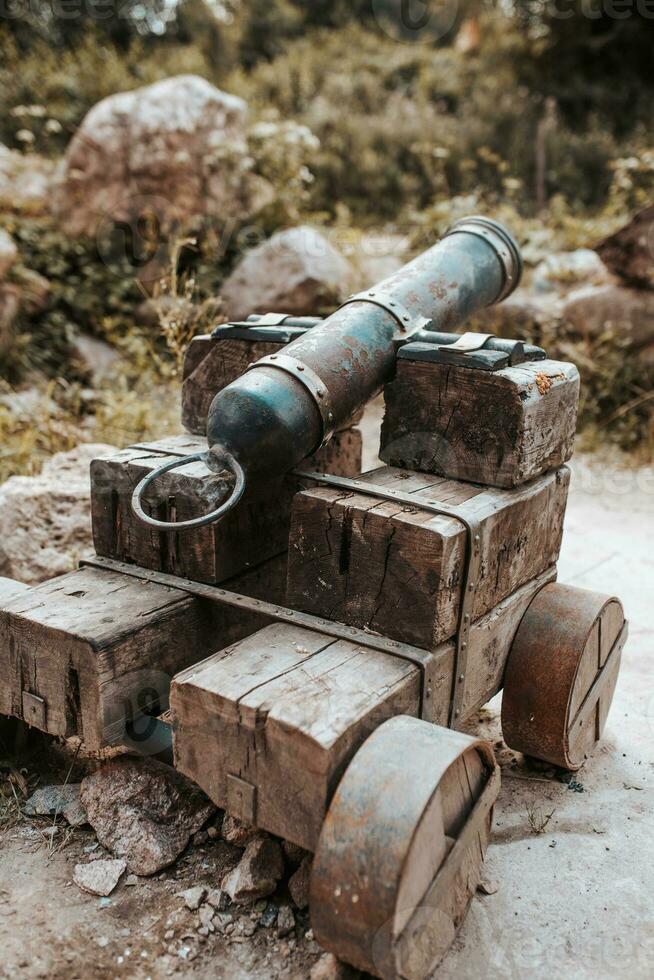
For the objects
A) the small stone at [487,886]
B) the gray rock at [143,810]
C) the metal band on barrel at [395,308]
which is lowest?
the small stone at [487,886]

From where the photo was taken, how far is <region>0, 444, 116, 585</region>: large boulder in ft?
10.6

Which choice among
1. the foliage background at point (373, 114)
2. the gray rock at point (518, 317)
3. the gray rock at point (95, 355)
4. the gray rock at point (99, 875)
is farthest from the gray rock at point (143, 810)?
the gray rock at point (518, 317)

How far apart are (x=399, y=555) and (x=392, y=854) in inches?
26.5

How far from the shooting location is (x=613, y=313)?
6562 millimetres

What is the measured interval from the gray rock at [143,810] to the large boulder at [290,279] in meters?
4.68

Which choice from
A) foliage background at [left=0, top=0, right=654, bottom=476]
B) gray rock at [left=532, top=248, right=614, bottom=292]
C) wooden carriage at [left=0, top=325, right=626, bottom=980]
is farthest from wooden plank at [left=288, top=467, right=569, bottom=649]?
gray rock at [left=532, top=248, right=614, bottom=292]

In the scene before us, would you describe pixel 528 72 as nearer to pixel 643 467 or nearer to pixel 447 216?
pixel 447 216

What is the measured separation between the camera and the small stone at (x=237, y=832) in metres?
2.16

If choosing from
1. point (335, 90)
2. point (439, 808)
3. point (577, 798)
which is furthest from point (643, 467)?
point (335, 90)

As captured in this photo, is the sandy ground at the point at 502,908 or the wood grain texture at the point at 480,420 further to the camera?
the wood grain texture at the point at 480,420

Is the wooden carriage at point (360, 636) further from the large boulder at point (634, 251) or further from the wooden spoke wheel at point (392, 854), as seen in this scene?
the large boulder at point (634, 251)

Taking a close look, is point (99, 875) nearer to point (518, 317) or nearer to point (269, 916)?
point (269, 916)

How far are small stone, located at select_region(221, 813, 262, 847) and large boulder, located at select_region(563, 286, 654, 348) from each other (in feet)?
16.7

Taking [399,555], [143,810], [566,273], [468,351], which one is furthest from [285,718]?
[566,273]
